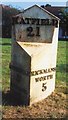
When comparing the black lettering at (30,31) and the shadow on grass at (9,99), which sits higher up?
the black lettering at (30,31)

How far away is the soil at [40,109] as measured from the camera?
5.44 meters

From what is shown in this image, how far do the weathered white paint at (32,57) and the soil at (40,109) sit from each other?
0.13 m

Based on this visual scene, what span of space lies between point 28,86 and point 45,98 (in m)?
0.61

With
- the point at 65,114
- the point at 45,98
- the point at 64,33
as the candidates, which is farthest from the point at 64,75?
the point at 64,33

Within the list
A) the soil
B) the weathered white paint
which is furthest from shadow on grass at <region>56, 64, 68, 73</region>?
the soil

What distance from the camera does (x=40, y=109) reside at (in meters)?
5.71

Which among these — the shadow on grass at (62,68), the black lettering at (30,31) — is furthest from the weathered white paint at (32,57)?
the shadow on grass at (62,68)

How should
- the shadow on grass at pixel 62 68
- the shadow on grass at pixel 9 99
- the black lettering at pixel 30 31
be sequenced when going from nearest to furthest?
the shadow on grass at pixel 9 99 < the black lettering at pixel 30 31 < the shadow on grass at pixel 62 68

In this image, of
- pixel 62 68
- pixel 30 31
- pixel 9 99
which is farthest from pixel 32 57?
pixel 62 68

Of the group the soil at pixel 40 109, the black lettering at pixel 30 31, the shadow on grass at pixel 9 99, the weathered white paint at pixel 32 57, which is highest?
the black lettering at pixel 30 31

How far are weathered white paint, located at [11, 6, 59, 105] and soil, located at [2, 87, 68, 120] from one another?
13 centimetres

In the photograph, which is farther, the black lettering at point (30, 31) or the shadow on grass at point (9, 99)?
the black lettering at point (30, 31)

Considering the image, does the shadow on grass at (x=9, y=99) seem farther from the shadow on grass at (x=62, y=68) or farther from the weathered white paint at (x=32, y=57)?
the shadow on grass at (x=62, y=68)

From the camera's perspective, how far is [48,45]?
240 inches
